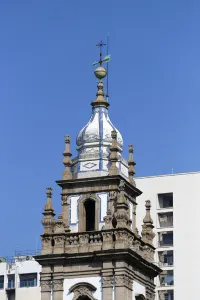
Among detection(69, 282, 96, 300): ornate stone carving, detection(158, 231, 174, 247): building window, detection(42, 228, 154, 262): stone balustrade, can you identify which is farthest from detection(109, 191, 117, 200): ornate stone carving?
detection(158, 231, 174, 247): building window

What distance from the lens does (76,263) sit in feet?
151

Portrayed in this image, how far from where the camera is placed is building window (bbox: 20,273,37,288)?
90000mm

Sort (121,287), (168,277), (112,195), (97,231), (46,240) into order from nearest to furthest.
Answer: (121,287), (97,231), (46,240), (112,195), (168,277)

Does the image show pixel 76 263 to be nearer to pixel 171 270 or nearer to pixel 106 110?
pixel 106 110

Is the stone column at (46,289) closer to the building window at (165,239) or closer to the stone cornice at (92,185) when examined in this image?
the stone cornice at (92,185)

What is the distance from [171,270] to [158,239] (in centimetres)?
300

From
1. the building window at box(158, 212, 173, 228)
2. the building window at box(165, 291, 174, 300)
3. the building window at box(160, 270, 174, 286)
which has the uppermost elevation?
the building window at box(158, 212, 173, 228)

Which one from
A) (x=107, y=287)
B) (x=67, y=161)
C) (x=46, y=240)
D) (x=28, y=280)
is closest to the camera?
(x=107, y=287)

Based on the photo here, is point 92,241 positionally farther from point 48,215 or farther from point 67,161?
point 67,161

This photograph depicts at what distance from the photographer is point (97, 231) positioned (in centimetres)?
4603

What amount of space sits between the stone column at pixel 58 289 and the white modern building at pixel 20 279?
4354 centimetres

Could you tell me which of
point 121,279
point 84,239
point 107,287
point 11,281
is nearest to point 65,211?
point 84,239

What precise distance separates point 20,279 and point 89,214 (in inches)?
1745

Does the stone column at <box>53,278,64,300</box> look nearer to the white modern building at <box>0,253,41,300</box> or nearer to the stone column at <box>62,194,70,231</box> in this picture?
the stone column at <box>62,194,70,231</box>
